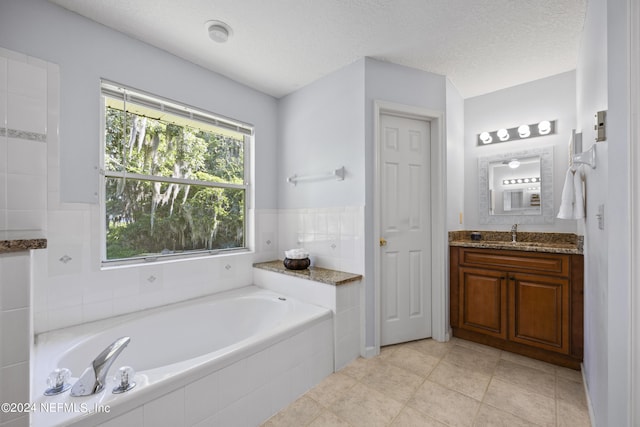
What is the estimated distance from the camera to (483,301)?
2.35 meters

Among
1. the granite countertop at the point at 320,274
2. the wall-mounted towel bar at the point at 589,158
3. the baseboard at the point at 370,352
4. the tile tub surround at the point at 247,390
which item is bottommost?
the baseboard at the point at 370,352

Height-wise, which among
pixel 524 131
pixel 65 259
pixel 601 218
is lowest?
pixel 65 259

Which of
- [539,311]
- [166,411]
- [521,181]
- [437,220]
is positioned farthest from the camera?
[521,181]

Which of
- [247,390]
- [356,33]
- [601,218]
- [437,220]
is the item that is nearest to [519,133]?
[437,220]

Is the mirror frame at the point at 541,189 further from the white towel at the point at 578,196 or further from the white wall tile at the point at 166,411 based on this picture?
the white wall tile at the point at 166,411

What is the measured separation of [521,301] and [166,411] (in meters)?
2.50

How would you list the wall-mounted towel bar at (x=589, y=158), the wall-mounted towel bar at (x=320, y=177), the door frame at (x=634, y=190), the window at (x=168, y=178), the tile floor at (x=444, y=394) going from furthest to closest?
the wall-mounted towel bar at (x=320, y=177)
the window at (x=168, y=178)
the tile floor at (x=444, y=394)
the wall-mounted towel bar at (x=589, y=158)
the door frame at (x=634, y=190)

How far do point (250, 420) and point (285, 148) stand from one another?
7.63ft

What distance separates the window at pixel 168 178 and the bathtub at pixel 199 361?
0.54 meters

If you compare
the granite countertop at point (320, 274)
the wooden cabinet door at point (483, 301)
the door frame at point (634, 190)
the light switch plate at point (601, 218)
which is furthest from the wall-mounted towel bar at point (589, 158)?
the granite countertop at point (320, 274)

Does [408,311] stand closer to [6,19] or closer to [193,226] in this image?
[193,226]

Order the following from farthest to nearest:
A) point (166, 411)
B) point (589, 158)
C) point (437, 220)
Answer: point (437, 220) → point (589, 158) → point (166, 411)

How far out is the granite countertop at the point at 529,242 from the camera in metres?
2.03

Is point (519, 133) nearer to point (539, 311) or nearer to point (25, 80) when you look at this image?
point (539, 311)
